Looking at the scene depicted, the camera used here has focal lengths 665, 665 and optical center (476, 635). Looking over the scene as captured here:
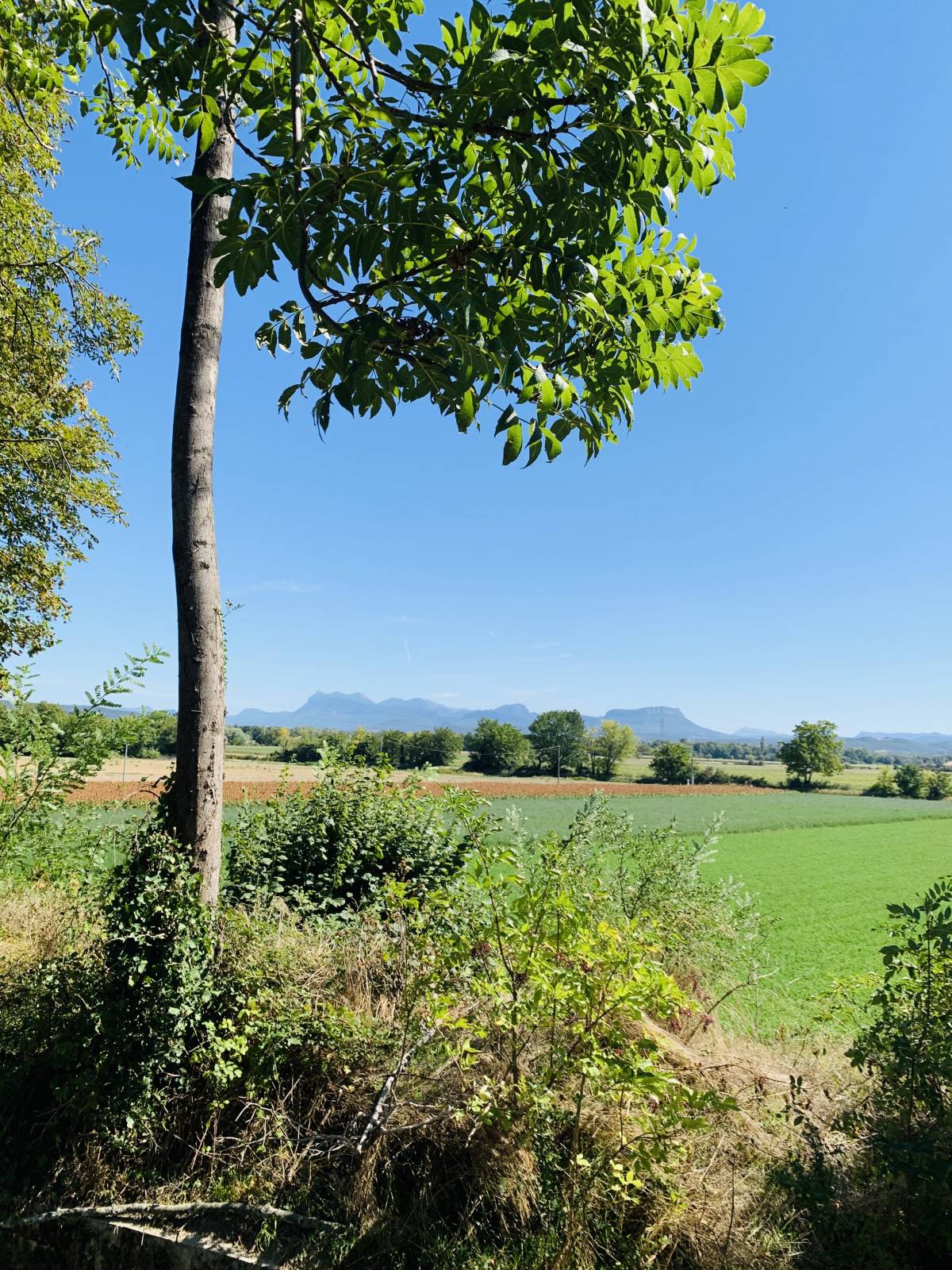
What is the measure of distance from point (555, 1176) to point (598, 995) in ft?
2.24

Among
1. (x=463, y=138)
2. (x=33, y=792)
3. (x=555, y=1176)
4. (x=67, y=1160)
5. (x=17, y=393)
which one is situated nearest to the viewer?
(x=463, y=138)

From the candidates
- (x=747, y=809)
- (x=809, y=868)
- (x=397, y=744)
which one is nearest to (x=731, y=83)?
(x=809, y=868)

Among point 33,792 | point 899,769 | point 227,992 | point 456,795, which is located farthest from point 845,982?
point 899,769

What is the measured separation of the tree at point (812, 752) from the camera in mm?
89562

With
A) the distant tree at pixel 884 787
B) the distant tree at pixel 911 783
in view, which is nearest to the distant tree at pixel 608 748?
the distant tree at pixel 884 787

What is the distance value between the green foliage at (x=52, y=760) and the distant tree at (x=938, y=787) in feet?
308

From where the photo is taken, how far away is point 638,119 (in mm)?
1787

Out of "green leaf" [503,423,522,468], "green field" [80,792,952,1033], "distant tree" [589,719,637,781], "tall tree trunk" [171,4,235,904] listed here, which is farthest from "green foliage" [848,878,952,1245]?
"distant tree" [589,719,637,781]

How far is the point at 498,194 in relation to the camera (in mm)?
2188

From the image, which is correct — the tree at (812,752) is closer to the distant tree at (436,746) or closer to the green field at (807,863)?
the green field at (807,863)

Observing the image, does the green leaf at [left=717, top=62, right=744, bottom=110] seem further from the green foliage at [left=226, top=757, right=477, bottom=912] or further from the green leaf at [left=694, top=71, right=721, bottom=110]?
the green foliage at [left=226, top=757, right=477, bottom=912]

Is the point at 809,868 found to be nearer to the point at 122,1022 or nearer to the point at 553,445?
the point at 122,1022

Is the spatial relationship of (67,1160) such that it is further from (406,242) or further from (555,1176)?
(406,242)

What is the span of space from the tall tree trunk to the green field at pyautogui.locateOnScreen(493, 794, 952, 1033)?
7.59 ft
